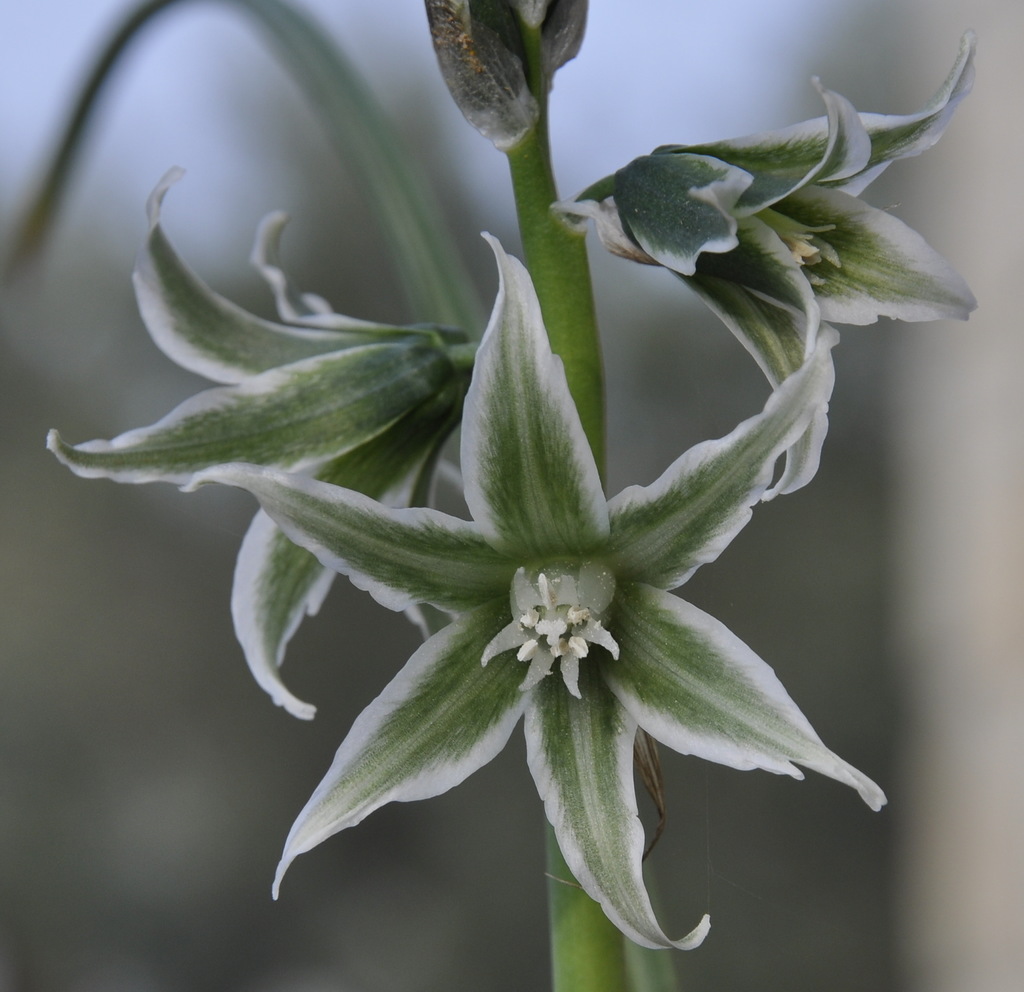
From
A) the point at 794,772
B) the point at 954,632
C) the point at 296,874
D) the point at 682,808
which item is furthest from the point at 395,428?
the point at 296,874

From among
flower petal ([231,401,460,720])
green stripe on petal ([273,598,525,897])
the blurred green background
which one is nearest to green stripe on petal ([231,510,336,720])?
flower petal ([231,401,460,720])

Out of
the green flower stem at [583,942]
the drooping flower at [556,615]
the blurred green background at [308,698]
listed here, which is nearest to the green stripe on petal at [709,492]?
the drooping flower at [556,615]

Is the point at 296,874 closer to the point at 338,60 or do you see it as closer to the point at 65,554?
the point at 65,554

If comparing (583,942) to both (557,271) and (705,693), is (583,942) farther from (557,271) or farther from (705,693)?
(557,271)

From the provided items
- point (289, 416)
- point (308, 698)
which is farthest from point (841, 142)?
point (308, 698)

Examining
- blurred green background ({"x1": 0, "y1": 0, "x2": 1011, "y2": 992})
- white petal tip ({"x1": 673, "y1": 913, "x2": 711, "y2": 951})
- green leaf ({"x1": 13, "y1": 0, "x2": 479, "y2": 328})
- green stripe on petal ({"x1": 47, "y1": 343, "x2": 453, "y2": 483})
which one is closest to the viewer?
white petal tip ({"x1": 673, "y1": 913, "x2": 711, "y2": 951})

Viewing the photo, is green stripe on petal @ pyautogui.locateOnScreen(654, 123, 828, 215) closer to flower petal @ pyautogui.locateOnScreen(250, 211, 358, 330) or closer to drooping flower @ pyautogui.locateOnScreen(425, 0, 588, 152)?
drooping flower @ pyautogui.locateOnScreen(425, 0, 588, 152)
